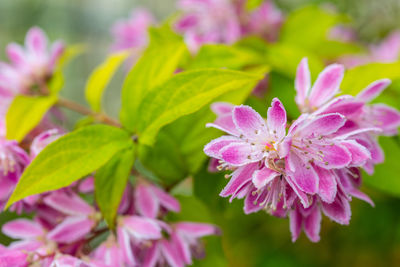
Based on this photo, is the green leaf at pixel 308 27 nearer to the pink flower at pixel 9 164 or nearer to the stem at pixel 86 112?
the stem at pixel 86 112

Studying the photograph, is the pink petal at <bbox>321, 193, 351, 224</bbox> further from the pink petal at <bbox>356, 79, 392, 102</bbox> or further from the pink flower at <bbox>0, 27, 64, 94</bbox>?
the pink flower at <bbox>0, 27, 64, 94</bbox>

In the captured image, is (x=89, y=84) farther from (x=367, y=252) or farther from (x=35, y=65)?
(x=367, y=252)

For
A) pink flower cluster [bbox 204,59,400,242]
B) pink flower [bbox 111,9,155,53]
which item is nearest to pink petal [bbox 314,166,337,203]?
pink flower cluster [bbox 204,59,400,242]

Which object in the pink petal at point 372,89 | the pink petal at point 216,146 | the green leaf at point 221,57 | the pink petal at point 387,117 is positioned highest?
the green leaf at point 221,57

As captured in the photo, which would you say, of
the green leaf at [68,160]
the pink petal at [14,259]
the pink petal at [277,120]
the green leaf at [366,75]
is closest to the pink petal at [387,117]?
the green leaf at [366,75]

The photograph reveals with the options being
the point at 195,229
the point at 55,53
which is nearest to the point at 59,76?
the point at 55,53

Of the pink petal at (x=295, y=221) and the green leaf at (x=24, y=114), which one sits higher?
the green leaf at (x=24, y=114)

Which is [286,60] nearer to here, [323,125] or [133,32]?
[323,125]

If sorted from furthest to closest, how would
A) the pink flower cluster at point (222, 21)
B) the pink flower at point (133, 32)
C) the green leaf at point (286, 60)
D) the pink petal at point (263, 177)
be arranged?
the pink flower at point (133, 32), the pink flower cluster at point (222, 21), the green leaf at point (286, 60), the pink petal at point (263, 177)
